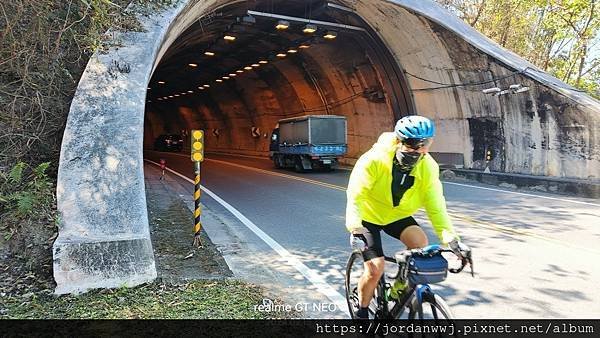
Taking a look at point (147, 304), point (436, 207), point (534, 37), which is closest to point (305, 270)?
point (147, 304)

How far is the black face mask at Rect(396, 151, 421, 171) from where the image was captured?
3.25 meters

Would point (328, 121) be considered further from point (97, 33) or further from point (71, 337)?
point (71, 337)

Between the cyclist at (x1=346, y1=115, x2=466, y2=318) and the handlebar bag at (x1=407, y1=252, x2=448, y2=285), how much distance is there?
0.27 meters

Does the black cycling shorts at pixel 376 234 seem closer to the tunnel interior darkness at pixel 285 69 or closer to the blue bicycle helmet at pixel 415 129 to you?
the blue bicycle helmet at pixel 415 129

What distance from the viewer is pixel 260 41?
23.1 metres

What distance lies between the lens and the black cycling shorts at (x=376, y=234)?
349cm

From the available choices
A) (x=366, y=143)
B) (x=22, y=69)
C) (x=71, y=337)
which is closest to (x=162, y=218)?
(x=22, y=69)

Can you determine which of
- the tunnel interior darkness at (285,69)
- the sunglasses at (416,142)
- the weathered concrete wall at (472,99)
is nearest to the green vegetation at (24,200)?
the sunglasses at (416,142)

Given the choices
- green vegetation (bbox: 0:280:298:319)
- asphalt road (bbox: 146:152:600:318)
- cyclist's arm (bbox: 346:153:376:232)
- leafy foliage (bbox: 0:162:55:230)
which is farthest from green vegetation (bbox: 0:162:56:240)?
cyclist's arm (bbox: 346:153:376:232)

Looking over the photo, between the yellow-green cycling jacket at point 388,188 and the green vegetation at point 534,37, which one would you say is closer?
the yellow-green cycling jacket at point 388,188

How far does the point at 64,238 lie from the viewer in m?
5.01

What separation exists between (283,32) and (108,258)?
58.5 ft

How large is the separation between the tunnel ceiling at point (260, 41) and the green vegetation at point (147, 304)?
509 inches

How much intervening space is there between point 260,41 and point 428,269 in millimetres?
21668
